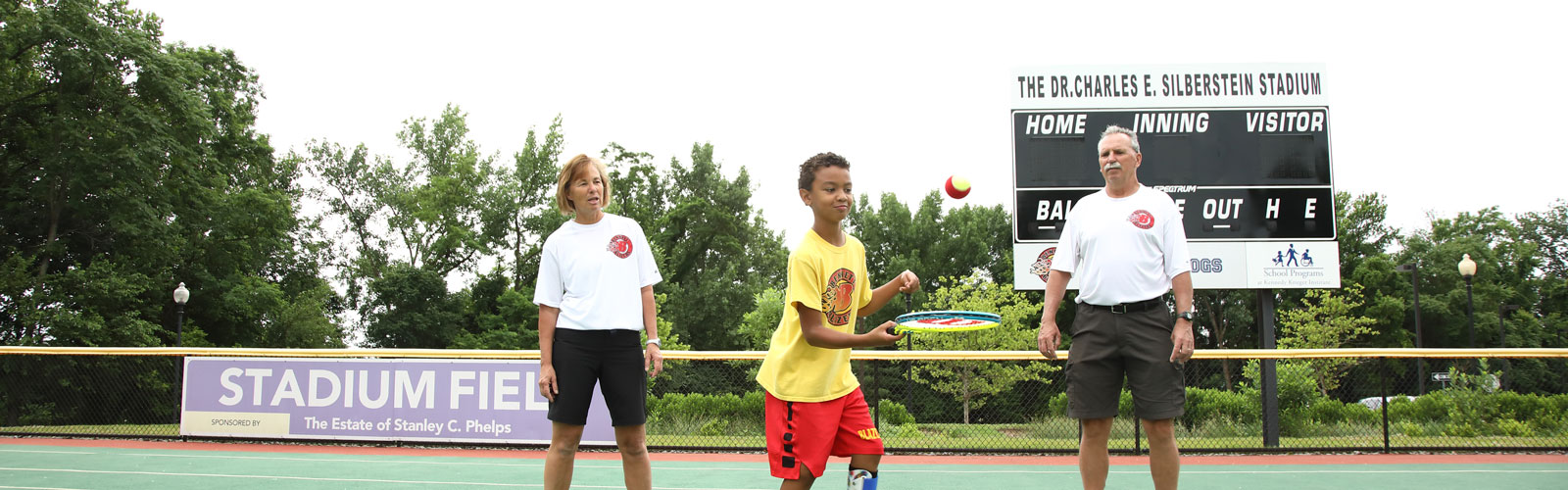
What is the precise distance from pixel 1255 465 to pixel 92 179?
88.9 ft

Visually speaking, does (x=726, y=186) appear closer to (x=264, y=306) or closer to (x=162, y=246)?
(x=264, y=306)

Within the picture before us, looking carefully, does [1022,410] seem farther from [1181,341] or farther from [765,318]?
[765,318]

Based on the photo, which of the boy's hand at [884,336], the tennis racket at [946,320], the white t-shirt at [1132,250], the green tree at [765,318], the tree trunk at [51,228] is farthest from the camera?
the green tree at [765,318]

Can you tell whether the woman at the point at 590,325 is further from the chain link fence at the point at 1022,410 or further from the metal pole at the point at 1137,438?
the metal pole at the point at 1137,438


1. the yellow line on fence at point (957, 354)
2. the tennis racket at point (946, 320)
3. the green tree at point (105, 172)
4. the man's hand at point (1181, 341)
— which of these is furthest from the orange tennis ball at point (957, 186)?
the green tree at point (105, 172)

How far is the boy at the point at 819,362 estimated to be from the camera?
3146 millimetres

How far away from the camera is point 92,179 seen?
23.6m

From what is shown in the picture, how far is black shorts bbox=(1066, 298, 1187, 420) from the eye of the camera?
11.7 ft

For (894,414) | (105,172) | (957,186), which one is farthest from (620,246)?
(105,172)

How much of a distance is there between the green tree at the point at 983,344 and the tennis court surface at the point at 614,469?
1314 centimetres

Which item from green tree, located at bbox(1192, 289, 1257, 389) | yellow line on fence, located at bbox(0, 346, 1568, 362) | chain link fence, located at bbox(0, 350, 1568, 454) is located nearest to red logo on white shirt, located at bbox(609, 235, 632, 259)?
chain link fence, located at bbox(0, 350, 1568, 454)

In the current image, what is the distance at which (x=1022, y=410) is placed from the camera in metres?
10.9

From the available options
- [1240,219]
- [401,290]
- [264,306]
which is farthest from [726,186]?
[1240,219]

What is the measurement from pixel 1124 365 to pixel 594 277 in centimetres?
219
